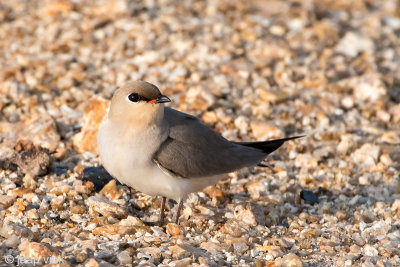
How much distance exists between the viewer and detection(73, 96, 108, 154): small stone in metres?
6.61

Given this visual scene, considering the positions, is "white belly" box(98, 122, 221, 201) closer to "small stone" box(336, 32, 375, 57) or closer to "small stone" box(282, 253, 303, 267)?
"small stone" box(282, 253, 303, 267)

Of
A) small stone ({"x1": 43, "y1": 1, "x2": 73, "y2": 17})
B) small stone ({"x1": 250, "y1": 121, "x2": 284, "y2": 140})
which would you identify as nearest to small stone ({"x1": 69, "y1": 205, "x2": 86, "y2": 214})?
small stone ({"x1": 250, "y1": 121, "x2": 284, "y2": 140})

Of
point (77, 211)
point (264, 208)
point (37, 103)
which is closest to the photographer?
point (77, 211)

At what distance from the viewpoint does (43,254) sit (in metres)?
4.48

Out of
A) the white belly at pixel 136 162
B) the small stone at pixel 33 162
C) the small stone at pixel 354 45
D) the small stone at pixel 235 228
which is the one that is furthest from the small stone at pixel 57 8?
the small stone at pixel 235 228

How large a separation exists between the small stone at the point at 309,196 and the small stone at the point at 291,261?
4.74 ft

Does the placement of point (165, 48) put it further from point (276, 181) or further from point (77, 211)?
point (77, 211)

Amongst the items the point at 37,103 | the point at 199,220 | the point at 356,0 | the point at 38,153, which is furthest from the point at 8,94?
the point at 356,0

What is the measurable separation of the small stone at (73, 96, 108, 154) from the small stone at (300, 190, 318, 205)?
2.17 meters

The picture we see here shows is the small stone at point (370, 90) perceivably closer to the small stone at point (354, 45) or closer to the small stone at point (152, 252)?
the small stone at point (354, 45)

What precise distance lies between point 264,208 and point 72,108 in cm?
268

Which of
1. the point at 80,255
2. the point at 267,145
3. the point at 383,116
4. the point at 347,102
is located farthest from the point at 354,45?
the point at 80,255

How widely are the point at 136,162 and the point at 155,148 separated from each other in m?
0.25

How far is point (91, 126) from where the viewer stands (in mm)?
6684
